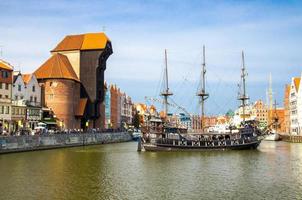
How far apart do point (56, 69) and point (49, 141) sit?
2902cm

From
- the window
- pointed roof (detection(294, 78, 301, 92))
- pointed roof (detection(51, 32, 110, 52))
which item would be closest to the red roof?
pointed roof (detection(51, 32, 110, 52))

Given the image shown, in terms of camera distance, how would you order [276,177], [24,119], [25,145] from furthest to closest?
[24,119] → [25,145] → [276,177]

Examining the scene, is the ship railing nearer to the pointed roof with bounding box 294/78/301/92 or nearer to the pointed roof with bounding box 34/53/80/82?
the pointed roof with bounding box 34/53/80/82

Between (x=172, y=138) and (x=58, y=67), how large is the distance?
41.0m

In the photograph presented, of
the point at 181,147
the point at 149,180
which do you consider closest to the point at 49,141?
the point at 181,147

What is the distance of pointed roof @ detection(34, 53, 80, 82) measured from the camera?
97750 mm

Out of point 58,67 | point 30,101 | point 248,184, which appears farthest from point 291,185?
point 58,67

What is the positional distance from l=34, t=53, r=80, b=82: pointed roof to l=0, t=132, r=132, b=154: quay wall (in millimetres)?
16333

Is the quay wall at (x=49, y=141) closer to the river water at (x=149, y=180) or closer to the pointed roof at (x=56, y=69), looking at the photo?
the river water at (x=149, y=180)

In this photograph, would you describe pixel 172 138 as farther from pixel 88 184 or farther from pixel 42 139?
pixel 88 184

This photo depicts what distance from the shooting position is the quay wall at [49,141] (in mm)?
62075

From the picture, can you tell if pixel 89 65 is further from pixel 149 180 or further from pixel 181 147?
pixel 149 180

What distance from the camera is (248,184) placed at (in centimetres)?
3375

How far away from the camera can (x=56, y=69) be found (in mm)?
98812
